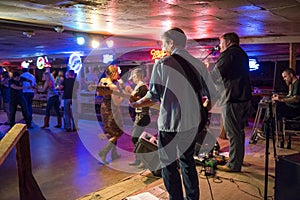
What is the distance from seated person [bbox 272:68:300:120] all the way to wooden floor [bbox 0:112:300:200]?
0.64 metres

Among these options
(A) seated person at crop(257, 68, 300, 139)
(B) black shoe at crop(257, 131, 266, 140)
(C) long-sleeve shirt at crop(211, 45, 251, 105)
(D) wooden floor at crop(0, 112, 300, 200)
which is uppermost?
(C) long-sleeve shirt at crop(211, 45, 251, 105)

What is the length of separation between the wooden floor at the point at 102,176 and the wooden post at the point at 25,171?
935 mm

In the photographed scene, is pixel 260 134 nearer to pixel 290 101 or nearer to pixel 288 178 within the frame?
pixel 290 101

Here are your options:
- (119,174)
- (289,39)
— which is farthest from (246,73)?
(289,39)

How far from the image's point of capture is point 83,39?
6.10 metres

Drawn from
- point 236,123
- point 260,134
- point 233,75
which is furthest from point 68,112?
point 233,75

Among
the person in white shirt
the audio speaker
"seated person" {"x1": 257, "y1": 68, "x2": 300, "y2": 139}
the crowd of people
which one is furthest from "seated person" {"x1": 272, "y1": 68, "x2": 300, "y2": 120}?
the person in white shirt

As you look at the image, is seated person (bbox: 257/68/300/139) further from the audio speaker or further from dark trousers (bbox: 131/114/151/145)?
the audio speaker

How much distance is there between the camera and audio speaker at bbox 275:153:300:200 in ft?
7.23

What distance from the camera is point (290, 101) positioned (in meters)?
4.94

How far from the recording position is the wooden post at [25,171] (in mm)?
2383

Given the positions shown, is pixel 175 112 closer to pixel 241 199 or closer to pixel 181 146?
pixel 181 146

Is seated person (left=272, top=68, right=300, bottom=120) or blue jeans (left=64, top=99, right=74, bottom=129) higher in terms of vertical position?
seated person (left=272, top=68, right=300, bottom=120)

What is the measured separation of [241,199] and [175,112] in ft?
4.40
